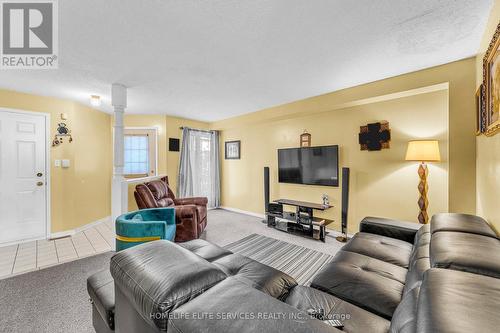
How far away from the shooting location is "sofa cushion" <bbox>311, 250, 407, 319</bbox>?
Result: 48.7 inches

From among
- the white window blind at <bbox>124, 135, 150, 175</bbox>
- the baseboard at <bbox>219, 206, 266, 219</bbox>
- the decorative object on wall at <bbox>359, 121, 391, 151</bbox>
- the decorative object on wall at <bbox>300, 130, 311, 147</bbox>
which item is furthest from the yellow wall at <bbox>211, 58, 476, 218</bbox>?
the white window blind at <bbox>124, 135, 150, 175</bbox>

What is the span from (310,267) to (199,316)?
225 centimetres

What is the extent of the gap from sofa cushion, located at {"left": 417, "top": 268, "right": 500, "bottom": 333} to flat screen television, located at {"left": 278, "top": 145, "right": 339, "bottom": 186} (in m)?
2.91

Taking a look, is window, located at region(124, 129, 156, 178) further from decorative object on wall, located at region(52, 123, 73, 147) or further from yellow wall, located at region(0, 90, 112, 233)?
decorative object on wall, located at region(52, 123, 73, 147)

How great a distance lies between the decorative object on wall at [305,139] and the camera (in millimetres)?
4012

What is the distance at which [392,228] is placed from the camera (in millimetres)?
2193

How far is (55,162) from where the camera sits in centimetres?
360

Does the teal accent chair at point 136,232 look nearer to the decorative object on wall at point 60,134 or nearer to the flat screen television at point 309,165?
the decorative object on wall at point 60,134

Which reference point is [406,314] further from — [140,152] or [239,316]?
[140,152]

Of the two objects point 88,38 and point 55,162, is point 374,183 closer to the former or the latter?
point 88,38

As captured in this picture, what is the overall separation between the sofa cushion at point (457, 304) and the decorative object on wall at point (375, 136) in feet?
8.91

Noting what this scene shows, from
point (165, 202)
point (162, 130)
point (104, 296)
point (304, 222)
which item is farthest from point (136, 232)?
point (162, 130)

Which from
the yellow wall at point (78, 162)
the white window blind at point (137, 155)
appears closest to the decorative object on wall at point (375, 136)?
the white window blind at point (137, 155)

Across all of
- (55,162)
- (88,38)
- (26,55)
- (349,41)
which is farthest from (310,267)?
(55,162)
